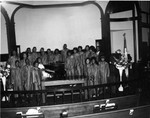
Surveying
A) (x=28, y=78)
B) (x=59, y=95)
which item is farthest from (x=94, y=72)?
(x=28, y=78)

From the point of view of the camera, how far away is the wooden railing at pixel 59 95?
6.09m

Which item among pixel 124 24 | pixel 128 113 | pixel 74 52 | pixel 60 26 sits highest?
pixel 60 26

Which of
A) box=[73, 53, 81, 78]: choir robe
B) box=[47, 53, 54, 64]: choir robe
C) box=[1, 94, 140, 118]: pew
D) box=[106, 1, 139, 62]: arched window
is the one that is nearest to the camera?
box=[1, 94, 140, 118]: pew

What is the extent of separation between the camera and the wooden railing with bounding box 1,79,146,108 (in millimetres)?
6090

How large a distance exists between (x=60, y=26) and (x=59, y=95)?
7.14 meters

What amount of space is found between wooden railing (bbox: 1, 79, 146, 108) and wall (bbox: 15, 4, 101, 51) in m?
6.55

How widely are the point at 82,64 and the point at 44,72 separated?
7.88 ft

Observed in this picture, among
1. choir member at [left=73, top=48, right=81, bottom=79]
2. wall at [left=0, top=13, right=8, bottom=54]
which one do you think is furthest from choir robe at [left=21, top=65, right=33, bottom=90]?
wall at [left=0, top=13, right=8, bottom=54]

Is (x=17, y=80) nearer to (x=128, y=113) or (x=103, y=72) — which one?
(x=103, y=72)

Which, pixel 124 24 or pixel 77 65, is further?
pixel 124 24

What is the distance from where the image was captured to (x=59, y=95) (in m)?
7.74

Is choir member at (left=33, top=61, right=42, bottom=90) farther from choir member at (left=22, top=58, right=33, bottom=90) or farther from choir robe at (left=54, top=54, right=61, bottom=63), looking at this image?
choir robe at (left=54, top=54, right=61, bottom=63)

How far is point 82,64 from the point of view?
33.7ft

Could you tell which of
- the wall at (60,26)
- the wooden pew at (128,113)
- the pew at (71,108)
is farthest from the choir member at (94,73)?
the wall at (60,26)
